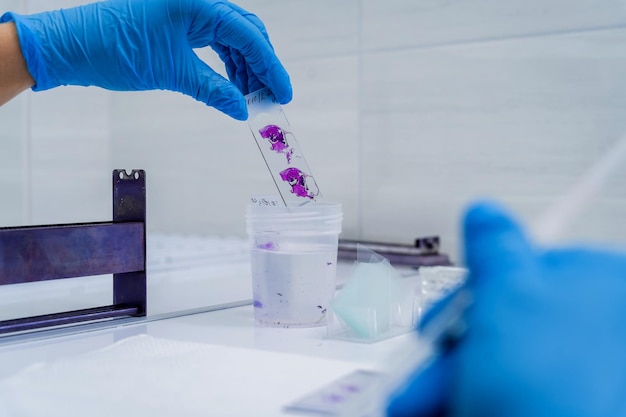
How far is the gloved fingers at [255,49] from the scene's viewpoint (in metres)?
1.09

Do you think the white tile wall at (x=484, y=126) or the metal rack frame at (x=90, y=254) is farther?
the white tile wall at (x=484, y=126)

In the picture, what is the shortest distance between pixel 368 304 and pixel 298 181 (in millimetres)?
260

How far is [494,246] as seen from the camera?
0.38 m

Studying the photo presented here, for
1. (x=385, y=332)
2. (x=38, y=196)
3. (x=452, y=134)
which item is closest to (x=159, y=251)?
(x=38, y=196)

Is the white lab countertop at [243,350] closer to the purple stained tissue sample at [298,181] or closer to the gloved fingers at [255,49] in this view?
the purple stained tissue sample at [298,181]

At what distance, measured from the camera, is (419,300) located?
1119mm

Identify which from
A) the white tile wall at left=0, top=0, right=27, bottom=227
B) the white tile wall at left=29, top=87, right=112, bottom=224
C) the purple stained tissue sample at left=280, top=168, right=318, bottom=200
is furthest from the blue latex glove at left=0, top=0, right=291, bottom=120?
the white tile wall at left=29, top=87, right=112, bottom=224

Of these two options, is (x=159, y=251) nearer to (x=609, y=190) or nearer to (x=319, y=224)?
(x=319, y=224)

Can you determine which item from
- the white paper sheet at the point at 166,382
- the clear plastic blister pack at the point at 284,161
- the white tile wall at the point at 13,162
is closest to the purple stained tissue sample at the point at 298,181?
the clear plastic blister pack at the point at 284,161

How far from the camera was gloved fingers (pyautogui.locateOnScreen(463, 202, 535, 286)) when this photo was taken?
37 centimetres

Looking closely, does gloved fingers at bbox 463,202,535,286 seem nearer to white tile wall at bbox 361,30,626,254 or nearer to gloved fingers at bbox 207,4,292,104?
gloved fingers at bbox 207,4,292,104

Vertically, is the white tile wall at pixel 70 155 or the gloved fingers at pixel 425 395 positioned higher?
the white tile wall at pixel 70 155

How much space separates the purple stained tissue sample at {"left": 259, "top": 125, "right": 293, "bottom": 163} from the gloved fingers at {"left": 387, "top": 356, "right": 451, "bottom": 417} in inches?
29.4

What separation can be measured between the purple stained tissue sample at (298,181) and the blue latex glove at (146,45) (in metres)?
0.13
